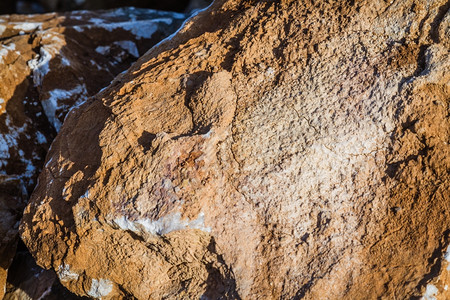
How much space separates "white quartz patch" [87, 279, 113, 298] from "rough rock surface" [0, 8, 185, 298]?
0.88 meters

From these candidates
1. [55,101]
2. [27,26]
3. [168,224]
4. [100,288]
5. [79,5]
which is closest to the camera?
[168,224]

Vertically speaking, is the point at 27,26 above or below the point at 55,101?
above

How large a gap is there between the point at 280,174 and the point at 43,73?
2.29 meters

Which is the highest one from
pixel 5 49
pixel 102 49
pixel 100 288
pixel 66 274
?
pixel 5 49

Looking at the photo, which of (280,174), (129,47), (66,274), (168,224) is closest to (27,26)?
(129,47)

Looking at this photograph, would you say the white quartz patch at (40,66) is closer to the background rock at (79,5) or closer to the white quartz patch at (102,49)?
the white quartz patch at (102,49)

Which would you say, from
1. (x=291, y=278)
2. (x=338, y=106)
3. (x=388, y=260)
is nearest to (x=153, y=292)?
(x=291, y=278)

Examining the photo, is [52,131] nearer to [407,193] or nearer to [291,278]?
[291,278]

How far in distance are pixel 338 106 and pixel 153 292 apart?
1339 mm

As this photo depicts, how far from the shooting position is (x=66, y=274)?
2.16m

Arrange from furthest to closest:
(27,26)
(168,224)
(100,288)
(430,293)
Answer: (27,26) < (100,288) < (168,224) < (430,293)

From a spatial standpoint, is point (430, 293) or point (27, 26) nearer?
point (430, 293)

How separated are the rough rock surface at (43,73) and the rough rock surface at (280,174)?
26.5 inches

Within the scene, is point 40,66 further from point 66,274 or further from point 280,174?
point 280,174
